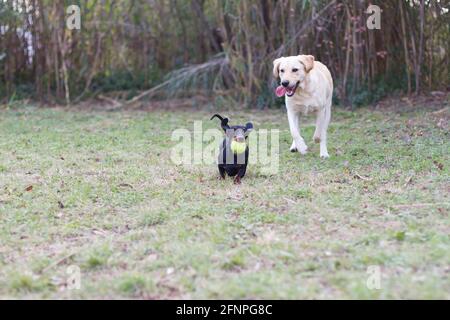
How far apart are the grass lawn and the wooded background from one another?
355 centimetres

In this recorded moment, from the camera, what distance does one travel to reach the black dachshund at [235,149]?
582 centimetres

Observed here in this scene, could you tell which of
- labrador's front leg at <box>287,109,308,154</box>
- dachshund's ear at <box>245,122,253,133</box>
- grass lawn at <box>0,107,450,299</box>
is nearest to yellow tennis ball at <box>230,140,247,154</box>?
dachshund's ear at <box>245,122,253,133</box>

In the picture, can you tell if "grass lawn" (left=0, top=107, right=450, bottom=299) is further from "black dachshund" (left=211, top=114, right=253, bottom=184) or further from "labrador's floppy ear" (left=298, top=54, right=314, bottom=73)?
"labrador's floppy ear" (left=298, top=54, right=314, bottom=73)

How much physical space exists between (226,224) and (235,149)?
1308mm

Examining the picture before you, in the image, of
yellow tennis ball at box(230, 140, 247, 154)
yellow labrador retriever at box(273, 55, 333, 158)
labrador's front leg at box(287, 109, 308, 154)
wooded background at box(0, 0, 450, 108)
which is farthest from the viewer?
wooded background at box(0, 0, 450, 108)

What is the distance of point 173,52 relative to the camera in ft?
46.7

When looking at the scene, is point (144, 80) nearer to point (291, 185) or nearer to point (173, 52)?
point (173, 52)

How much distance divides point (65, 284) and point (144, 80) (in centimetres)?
1067

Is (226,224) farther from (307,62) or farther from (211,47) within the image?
(211,47)

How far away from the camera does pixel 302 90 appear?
7152 mm

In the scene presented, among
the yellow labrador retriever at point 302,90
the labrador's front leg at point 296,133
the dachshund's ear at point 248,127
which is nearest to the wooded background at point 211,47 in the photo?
the yellow labrador retriever at point 302,90

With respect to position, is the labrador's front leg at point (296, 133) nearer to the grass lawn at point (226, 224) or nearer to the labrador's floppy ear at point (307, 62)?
the grass lawn at point (226, 224)

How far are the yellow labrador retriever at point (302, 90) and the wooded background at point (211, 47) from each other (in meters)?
3.00

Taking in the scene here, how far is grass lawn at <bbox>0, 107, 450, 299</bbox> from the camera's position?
11.8ft
